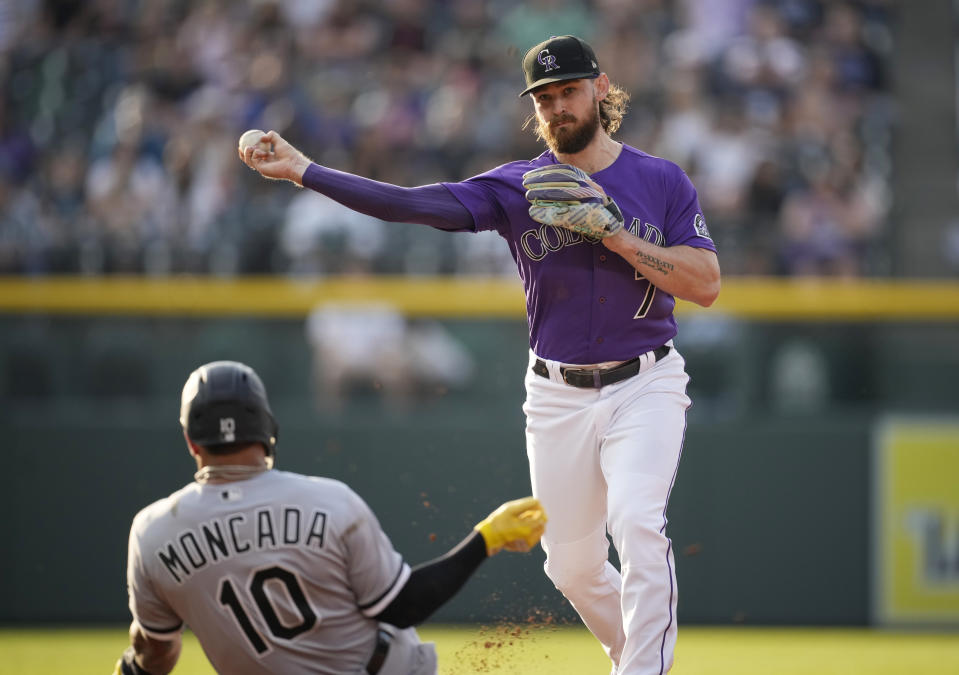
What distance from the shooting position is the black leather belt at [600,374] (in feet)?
15.9

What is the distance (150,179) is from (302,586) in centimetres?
800

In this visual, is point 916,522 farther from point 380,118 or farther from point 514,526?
point 514,526

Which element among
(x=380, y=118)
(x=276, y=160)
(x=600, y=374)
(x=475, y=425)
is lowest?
(x=475, y=425)

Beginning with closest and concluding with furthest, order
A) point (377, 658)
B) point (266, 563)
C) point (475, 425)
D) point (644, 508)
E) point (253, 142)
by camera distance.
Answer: point (266, 563), point (377, 658), point (644, 508), point (253, 142), point (475, 425)

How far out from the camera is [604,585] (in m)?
4.96

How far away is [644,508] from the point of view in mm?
4492

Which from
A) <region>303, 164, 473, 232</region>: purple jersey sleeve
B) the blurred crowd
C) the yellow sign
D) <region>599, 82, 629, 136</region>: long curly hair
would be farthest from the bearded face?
the yellow sign

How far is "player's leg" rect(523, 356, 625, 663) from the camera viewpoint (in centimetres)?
485

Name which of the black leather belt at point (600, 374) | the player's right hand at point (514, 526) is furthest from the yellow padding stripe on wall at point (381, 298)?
the player's right hand at point (514, 526)

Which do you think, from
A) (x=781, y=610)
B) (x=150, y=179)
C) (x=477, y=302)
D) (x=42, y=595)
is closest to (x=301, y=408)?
(x=477, y=302)

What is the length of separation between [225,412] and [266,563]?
0.43 metres

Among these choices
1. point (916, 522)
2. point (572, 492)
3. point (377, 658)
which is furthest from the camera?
point (916, 522)

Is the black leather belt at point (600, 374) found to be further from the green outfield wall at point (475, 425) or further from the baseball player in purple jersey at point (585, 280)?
the green outfield wall at point (475, 425)

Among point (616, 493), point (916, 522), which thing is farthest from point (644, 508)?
point (916, 522)
